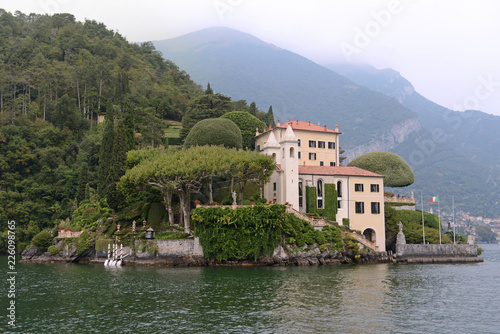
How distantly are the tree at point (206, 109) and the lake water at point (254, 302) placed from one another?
47989 millimetres

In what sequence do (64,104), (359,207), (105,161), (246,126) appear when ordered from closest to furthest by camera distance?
(359,207) → (105,161) → (246,126) → (64,104)

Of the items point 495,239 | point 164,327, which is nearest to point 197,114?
point 164,327

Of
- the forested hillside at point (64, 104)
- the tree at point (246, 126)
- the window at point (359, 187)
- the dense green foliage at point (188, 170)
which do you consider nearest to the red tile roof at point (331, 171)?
the window at point (359, 187)

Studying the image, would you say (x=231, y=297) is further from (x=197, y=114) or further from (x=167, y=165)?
(x=197, y=114)

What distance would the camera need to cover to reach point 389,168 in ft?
260

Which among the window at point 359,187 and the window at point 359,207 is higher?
the window at point 359,187

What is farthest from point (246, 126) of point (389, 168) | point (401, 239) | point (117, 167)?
point (401, 239)

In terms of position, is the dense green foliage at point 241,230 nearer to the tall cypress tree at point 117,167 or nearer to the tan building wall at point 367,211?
the tan building wall at point 367,211

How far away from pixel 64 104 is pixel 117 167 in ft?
132

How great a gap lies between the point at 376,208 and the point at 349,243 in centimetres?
1079

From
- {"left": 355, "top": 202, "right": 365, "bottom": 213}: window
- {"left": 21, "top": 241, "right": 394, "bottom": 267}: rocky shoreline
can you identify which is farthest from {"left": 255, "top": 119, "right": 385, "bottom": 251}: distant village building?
{"left": 21, "top": 241, "right": 394, "bottom": 267}: rocky shoreline

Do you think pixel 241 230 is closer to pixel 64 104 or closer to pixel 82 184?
pixel 82 184

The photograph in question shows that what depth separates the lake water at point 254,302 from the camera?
26.1 metres

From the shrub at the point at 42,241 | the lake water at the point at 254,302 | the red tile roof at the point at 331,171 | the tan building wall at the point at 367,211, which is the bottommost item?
the lake water at the point at 254,302
